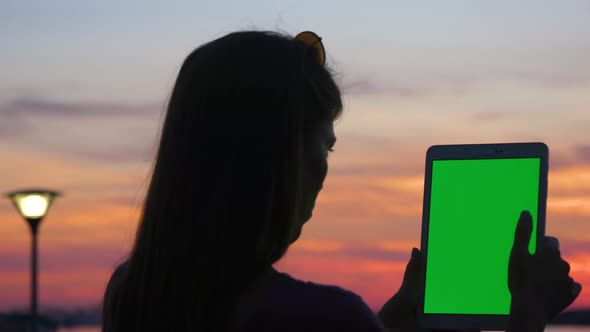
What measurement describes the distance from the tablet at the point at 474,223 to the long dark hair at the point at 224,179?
2.78ft

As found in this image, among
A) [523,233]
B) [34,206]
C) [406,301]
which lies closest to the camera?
[523,233]

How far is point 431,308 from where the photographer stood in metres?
3.14

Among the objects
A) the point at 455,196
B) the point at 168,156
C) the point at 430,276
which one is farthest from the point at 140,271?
the point at 455,196

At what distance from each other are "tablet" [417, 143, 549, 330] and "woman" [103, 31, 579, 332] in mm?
758

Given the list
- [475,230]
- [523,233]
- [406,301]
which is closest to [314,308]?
[523,233]

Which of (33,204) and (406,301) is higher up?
(33,204)

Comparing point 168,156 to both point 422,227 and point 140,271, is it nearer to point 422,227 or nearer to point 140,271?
point 140,271

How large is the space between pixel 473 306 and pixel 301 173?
3.19ft

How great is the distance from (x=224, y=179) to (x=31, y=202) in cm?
1871

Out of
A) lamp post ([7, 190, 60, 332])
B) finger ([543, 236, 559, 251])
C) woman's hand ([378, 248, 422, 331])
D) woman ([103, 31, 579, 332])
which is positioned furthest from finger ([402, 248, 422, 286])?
lamp post ([7, 190, 60, 332])

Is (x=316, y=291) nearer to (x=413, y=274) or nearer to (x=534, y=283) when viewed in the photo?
(x=534, y=283)

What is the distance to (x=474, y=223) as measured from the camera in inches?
129

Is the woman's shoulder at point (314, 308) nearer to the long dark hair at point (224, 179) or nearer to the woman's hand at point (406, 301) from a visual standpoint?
the long dark hair at point (224, 179)

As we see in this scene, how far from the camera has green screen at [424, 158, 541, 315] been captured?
3.14 metres
